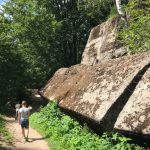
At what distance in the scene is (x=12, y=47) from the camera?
3703cm

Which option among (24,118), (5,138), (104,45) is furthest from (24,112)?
(104,45)

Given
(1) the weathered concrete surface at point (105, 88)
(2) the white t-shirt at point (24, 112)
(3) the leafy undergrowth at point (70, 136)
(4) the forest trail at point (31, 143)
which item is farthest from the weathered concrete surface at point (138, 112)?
(2) the white t-shirt at point (24, 112)

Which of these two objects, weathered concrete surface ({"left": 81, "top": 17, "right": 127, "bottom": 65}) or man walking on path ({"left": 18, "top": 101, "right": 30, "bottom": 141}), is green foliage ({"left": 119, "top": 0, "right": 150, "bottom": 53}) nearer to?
man walking on path ({"left": 18, "top": 101, "right": 30, "bottom": 141})

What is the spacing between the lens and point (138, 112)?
1060cm

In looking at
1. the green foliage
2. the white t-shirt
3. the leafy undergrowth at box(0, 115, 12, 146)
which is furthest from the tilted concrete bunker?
the leafy undergrowth at box(0, 115, 12, 146)

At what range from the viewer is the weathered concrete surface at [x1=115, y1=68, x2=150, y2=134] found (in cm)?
1012

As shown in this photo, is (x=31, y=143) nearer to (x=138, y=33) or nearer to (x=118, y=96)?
(x=118, y=96)

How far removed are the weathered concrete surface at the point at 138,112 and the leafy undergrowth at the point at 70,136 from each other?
27.3 inches

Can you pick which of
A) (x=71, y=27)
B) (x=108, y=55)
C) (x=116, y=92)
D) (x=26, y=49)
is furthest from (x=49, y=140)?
(x=71, y=27)

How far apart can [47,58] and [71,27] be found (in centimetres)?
726

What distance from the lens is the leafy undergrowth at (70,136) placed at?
472 inches

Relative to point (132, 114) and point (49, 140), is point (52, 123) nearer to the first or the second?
point (49, 140)

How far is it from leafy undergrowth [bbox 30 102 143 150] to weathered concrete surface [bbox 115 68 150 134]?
0.69 metres

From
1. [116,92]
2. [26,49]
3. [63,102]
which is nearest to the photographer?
[116,92]
